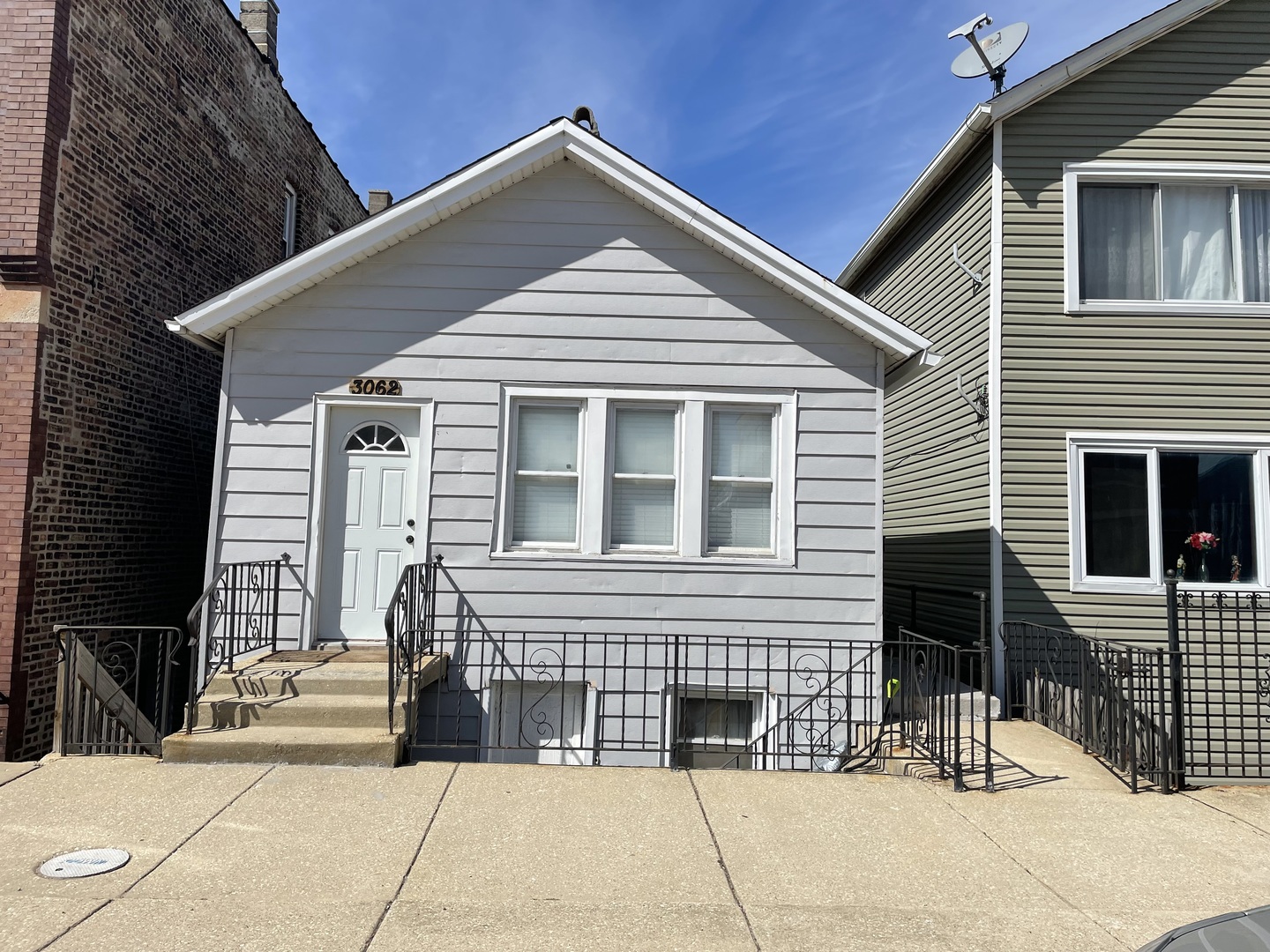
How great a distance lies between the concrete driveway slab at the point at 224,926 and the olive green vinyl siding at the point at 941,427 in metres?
7.37

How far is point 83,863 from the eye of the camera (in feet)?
15.3

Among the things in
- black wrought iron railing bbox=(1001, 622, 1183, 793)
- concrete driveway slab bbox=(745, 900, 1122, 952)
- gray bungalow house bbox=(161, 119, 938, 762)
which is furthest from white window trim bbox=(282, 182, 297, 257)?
concrete driveway slab bbox=(745, 900, 1122, 952)

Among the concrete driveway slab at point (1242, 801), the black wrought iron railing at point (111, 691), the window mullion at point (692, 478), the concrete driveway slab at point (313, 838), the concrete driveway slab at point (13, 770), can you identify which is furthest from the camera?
the window mullion at point (692, 478)

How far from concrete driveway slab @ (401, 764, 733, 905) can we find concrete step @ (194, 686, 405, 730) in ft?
2.86

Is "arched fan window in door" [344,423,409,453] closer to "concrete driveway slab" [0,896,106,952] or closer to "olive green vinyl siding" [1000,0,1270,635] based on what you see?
"concrete driveway slab" [0,896,106,952]

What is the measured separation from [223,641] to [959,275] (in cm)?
914

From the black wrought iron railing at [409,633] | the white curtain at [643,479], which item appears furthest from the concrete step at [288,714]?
the white curtain at [643,479]

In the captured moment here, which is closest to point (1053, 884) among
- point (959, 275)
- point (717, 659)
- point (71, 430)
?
point (717, 659)

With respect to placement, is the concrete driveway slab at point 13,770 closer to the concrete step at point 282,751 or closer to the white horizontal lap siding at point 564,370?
the concrete step at point 282,751

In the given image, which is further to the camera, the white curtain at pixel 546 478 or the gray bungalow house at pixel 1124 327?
the gray bungalow house at pixel 1124 327

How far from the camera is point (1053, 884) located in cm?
473

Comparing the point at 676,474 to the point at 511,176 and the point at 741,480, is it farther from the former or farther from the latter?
the point at 511,176

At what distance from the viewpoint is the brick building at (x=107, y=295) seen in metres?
7.77

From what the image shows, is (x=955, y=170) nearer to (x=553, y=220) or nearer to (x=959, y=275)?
(x=959, y=275)
